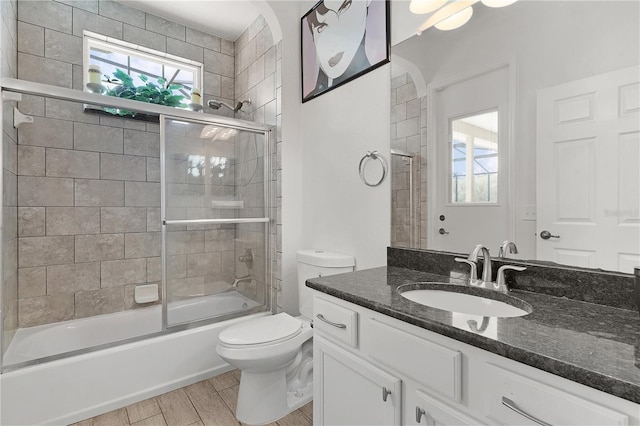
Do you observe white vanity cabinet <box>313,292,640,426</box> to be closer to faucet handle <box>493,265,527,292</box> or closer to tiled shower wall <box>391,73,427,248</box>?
faucet handle <box>493,265,527,292</box>

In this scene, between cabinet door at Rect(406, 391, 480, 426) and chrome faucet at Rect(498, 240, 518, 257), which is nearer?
cabinet door at Rect(406, 391, 480, 426)

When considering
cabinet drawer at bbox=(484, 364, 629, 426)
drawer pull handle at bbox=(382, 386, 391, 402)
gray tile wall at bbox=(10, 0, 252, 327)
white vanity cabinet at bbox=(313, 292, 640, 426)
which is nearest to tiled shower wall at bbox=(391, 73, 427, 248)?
white vanity cabinet at bbox=(313, 292, 640, 426)

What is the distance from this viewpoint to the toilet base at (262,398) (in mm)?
1720

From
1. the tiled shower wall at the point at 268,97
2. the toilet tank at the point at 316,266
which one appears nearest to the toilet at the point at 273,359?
the toilet tank at the point at 316,266

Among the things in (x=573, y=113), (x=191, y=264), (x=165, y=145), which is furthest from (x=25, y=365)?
(x=573, y=113)

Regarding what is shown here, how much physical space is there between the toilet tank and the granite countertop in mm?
754

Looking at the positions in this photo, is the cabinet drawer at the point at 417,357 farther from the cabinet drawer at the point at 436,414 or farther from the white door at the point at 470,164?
the white door at the point at 470,164

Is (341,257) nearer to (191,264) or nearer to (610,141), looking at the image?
(191,264)

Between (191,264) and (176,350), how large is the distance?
59cm

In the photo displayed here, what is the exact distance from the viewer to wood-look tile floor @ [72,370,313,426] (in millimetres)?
1727

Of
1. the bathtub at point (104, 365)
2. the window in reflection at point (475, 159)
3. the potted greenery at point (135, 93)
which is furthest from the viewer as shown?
the potted greenery at point (135, 93)

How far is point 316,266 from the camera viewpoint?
6.72 feet

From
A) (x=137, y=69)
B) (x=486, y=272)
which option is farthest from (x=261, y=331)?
(x=137, y=69)

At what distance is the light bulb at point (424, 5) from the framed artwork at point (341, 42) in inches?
7.4
